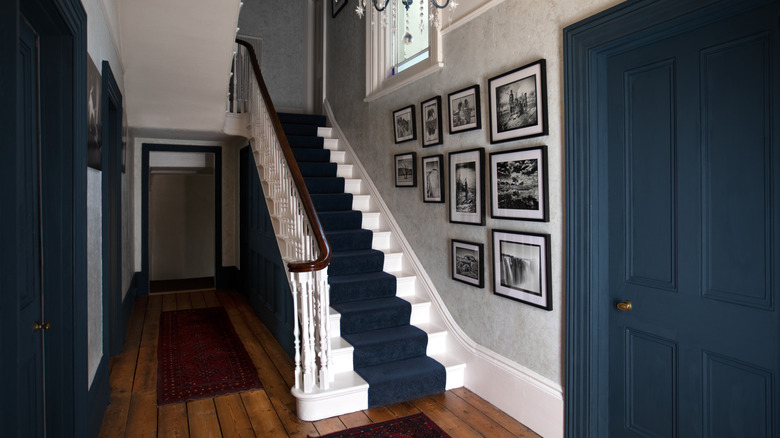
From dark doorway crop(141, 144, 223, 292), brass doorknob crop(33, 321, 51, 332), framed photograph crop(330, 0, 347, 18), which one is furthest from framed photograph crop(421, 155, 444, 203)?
dark doorway crop(141, 144, 223, 292)

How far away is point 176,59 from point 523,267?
138 inches

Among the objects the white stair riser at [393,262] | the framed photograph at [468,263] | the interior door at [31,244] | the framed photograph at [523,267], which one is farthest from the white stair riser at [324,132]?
the interior door at [31,244]

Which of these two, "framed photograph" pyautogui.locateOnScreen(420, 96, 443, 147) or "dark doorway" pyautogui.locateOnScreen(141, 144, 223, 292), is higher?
"framed photograph" pyautogui.locateOnScreen(420, 96, 443, 147)

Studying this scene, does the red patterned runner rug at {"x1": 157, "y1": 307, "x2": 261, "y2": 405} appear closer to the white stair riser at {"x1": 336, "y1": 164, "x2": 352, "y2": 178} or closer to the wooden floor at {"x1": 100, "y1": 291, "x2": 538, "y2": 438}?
the wooden floor at {"x1": 100, "y1": 291, "x2": 538, "y2": 438}

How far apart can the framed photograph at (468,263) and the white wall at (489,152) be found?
0.17ft

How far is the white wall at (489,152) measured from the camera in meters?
2.89

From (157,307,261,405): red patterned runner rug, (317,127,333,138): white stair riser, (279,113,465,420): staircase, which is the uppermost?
(317,127,333,138): white stair riser

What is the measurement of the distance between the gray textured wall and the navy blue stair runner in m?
2.74

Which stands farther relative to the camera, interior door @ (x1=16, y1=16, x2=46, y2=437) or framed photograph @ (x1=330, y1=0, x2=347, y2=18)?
framed photograph @ (x1=330, y1=0, x2=347, y2=18)

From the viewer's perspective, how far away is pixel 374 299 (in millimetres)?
4352

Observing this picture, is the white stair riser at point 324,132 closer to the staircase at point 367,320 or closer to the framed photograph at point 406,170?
the staircase at point 367,320

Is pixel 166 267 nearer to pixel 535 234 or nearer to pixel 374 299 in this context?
pixel 374 299

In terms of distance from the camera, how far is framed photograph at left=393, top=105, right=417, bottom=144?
14.7 feet

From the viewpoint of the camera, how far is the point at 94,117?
302 cm
